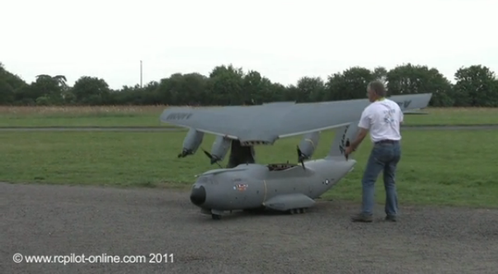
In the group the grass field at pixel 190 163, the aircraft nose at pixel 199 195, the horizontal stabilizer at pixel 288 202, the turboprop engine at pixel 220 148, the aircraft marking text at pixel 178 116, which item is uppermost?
the aircraft marking text at pixel 178 116

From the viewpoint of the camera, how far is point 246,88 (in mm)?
24859

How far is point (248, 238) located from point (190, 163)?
1226cm

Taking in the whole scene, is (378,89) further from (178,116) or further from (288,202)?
(178,116)

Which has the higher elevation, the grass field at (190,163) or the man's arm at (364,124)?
the man's arm at (364,124)

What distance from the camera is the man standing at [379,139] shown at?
11.8 meters

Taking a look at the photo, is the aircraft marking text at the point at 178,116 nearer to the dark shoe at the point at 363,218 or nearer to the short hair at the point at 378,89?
the short hair at the point at 378,89

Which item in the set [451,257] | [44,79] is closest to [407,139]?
[451,257]

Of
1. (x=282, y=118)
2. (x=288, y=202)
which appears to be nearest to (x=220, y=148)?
(x=288, y=202)

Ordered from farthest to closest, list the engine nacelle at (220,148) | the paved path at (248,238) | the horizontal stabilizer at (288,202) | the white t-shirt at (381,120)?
the engine nacelle at (220,148) → the horizontal stabilizer at (288,202) → the white t-shirt at (381,120) → the paved path at (248,238)

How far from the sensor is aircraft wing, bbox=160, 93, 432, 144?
11883 millimetres

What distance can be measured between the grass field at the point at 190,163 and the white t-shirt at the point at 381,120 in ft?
10.4

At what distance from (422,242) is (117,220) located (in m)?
4.94

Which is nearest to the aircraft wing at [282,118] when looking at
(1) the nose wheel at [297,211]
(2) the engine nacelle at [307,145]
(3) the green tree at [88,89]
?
(2) the engine nacelle at [307,145]

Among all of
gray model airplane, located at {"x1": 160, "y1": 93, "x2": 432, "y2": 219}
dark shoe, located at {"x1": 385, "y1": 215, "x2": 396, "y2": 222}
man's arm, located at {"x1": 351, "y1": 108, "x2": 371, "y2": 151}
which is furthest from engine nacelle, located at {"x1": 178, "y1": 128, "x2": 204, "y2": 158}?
dark shoe, located at {"x1": 385, "y1": 215, "x2": 396, "y2": 222}
